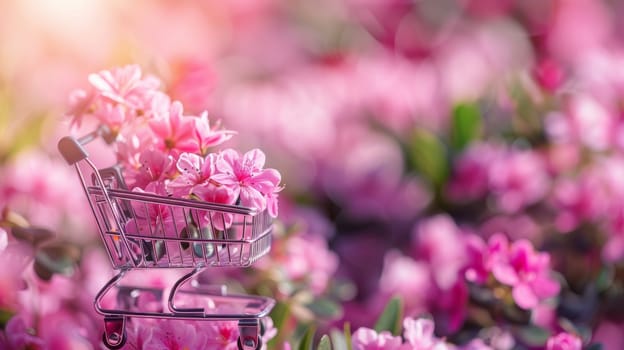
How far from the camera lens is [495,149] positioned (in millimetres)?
1297

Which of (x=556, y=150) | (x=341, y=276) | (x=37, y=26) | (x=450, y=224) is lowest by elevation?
(x=341, y=276)

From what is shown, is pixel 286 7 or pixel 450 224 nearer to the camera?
pixel 450 224

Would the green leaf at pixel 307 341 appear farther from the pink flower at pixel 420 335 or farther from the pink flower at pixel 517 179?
the pink flower at pixel 517 179

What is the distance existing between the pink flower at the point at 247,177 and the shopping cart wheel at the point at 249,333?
12 cm

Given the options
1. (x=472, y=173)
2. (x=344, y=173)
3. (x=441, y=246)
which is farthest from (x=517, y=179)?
(x=344, y=173)

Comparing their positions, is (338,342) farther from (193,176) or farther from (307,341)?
(193,176)

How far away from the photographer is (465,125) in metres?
1.33

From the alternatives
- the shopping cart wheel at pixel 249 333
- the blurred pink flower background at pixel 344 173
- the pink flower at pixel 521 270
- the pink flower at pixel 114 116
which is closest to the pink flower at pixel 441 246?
the blurred pink flower background at pixel 344 173

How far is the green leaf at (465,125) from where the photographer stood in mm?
1327

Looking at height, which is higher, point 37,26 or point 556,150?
point 37,26

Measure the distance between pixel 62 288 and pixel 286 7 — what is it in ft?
5.16

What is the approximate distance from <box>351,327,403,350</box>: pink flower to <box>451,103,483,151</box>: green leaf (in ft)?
2.15

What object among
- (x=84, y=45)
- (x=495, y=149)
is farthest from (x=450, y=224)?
(x=84, y=45)

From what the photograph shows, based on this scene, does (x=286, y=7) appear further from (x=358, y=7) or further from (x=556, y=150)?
(x=556, y=150)
